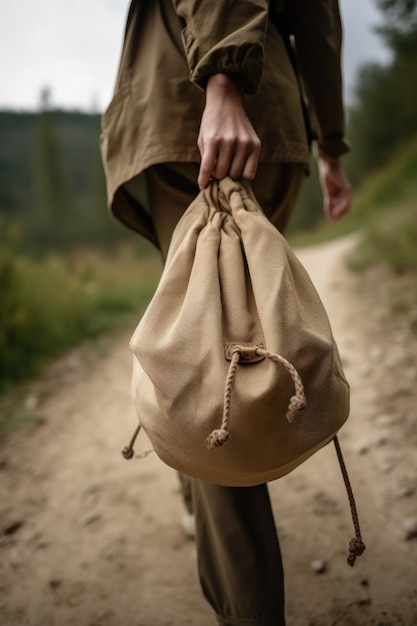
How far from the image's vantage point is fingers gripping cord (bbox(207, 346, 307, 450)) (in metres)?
0.78

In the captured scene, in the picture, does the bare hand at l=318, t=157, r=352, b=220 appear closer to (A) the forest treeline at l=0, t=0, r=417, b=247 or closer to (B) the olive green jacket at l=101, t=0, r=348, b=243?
(B) the olive green jacket at l=101, t=0, r=348, b=243

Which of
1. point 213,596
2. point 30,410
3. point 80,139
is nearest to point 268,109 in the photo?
point 213,596

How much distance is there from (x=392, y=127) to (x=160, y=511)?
921 inches

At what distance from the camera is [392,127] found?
69.4 ft

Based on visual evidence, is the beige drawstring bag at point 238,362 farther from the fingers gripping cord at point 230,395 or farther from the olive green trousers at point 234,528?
the olive green trousers at point 234,528

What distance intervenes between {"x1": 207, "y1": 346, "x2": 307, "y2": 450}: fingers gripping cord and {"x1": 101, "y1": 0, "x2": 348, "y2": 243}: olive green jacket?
60cm

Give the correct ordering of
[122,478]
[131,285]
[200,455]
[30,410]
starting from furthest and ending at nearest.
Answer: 1. [131,285]
2. [30,410]
3. [122,478]
4. [200,455]

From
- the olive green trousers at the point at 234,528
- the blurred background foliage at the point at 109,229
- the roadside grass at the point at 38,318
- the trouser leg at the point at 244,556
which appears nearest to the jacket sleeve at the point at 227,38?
the olive green trousers at the point at 234,528

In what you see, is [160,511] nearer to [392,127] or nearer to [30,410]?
[30,410]

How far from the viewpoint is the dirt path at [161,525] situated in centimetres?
143

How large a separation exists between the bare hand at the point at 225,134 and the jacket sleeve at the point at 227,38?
0.13 ft

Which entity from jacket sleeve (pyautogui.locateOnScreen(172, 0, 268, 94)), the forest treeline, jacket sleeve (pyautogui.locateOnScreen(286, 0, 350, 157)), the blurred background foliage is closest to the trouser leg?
jacket sleeve (pyautogui.locateOnScreen(172, 0, 268, 94))

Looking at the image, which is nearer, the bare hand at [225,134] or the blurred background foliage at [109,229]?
the bare hand at [225,134]

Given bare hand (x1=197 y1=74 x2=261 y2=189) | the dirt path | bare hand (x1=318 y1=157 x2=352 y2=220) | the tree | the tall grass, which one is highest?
bare hand (x1=197 y1=74 x2=261 y2=189)
